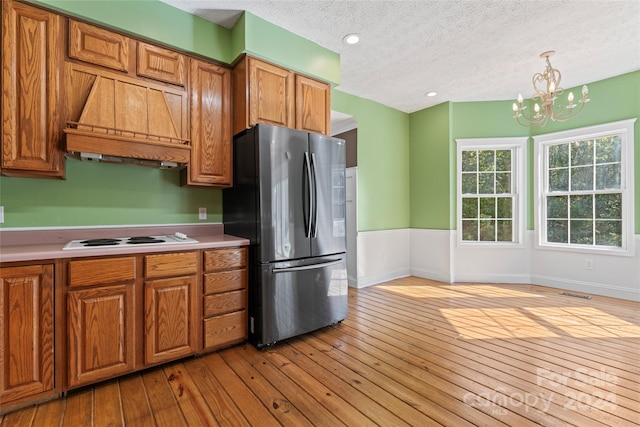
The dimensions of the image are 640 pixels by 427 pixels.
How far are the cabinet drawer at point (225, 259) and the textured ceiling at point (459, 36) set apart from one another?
2.04m

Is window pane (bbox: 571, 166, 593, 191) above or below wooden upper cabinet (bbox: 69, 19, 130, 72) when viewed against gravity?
below

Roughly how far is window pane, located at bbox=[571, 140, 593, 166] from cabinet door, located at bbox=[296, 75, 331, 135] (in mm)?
3622

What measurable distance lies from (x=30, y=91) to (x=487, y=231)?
17.8ft

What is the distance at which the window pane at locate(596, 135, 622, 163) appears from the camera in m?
3.80

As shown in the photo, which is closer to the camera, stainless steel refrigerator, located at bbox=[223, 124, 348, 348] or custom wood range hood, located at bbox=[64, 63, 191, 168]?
custom wood range hood, located at bbox=[64, 63, 191, 168]

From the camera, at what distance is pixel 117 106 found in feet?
7.34

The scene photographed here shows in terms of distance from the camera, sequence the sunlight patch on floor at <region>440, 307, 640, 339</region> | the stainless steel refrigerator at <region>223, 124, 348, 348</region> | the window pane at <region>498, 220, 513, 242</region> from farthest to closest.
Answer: the window pane at <region>498, 220, 513, 242</region> → the sunlight patch on floor at <region>440, 307, 640, 339</region> → the stainless steel refrigerator at <region>223, 124, 348, 348</region>

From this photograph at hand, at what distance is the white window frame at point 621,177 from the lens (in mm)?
3662

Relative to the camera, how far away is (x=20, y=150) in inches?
76.5

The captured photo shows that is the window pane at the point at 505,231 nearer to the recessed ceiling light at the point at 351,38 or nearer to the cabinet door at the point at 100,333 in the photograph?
the recessed ceiling light at the point at 351,38

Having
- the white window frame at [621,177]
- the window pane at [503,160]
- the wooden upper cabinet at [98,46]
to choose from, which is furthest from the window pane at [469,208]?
the wooden upper cabinet at [98,46]

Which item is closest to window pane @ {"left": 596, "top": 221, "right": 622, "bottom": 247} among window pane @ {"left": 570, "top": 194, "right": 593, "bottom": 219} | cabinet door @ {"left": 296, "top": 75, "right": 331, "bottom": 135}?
window pane @ {"left": 570, "top": 194, "right": 593, "bottom": 219}

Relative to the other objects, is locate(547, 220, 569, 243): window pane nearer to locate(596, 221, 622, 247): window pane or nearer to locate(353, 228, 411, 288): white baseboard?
locate(596, 221, 622, 247): window pane

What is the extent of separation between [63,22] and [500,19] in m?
3.52
